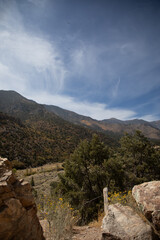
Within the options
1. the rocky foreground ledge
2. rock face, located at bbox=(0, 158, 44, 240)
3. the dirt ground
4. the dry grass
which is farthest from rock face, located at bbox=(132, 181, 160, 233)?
the dry grass

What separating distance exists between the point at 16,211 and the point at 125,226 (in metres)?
2.58

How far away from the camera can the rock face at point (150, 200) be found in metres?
3.13

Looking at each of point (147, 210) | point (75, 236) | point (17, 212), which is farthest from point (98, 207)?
point (17, 212)

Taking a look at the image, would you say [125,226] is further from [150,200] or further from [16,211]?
[16,211]

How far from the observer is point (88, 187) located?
9.84m

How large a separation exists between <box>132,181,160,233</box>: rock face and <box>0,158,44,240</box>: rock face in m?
2.81

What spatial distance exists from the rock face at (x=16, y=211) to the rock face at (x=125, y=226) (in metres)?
1.73

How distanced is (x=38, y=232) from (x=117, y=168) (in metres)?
8.01

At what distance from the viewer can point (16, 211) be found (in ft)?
7.04

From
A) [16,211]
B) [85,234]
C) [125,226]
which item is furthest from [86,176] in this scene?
[16,211]

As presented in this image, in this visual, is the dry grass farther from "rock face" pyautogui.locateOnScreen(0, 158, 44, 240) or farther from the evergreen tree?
"rock face" pyautogui.locateOnScreen(0, 158, 44, 240)

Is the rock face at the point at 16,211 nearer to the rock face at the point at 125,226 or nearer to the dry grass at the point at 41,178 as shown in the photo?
the rock face at the point at 125,226

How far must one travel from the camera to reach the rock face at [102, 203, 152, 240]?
2725 mm

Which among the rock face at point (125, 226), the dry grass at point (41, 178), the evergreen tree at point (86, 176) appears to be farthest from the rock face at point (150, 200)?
the dry grass at point (41, 178)
